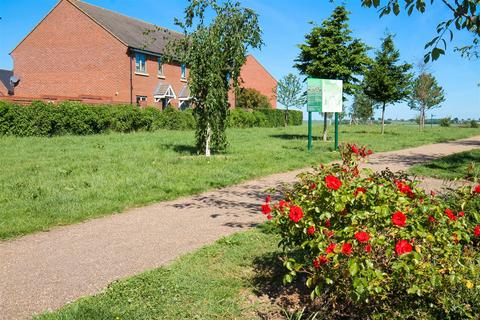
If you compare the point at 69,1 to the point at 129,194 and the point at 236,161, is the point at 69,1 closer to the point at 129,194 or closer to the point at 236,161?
the point at 236,161

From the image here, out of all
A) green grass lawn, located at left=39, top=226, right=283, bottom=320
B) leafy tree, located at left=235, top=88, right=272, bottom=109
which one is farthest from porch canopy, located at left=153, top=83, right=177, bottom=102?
green grass lawn, located at left=39, top=226, right=283, bottom=320

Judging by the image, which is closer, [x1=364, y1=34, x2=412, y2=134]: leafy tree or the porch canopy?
[x1=364, y1=34, x2=412, y2=134]: leafy tree

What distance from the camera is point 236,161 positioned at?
11.7m

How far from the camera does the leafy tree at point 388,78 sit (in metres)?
28.6

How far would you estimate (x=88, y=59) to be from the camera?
111 feet

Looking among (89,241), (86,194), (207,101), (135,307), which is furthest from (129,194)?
(207,101)

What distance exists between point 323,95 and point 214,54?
19.7ft

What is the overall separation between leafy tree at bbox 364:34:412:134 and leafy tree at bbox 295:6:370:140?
8172 mm

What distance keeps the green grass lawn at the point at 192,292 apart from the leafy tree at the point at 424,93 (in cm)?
3716

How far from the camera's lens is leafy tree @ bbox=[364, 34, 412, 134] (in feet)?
93.7

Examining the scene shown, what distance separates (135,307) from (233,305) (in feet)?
2.52

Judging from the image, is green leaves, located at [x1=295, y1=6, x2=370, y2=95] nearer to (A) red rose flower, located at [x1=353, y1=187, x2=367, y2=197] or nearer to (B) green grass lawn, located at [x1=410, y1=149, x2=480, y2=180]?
(B) green grass lawn, located at [x1=410, y1=149, x2=480, y2=180]

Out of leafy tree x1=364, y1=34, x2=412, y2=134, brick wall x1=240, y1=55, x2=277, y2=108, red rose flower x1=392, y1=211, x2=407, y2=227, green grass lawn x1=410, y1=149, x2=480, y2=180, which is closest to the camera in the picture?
red rose flower x1=392, y1=211, x2=407, y2=227

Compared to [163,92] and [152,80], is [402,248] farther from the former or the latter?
[152,80]
